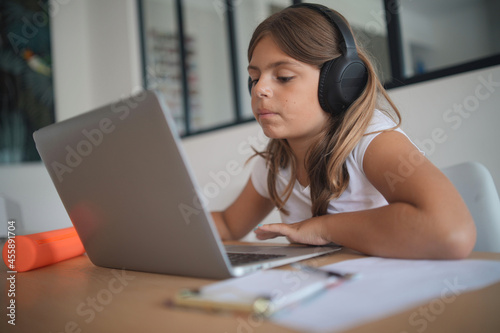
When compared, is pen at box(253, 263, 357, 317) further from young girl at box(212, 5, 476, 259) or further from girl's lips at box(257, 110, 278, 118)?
girl's lips at box(257, 110, 278, 118)

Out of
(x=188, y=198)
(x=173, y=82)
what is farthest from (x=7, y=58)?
(x=188, y=198)

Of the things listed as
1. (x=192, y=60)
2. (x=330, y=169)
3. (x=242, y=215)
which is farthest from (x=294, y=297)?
(x=192, y=60)

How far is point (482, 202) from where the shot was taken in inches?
35.1

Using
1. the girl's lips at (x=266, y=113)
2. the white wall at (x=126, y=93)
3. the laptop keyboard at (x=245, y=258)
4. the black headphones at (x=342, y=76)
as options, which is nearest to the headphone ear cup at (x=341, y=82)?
the black headphones at (x=342, y=76)

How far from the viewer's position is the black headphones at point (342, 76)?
2.89 ft

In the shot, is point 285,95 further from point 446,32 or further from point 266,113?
point 446,32

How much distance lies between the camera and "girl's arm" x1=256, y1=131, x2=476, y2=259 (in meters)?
0.60

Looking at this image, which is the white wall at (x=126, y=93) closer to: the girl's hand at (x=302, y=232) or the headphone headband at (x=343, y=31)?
the headphone headband at (x=343, y=31)

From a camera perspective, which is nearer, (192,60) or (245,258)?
(245,258)

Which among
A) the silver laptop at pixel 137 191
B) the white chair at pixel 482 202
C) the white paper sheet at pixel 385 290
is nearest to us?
the white paper sheet at pixel 385 290

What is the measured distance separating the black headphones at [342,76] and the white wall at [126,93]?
99cm

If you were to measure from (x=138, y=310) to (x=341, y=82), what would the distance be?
2.13ft

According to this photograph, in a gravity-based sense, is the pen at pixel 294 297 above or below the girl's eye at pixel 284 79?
below

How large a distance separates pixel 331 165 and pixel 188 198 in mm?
499
